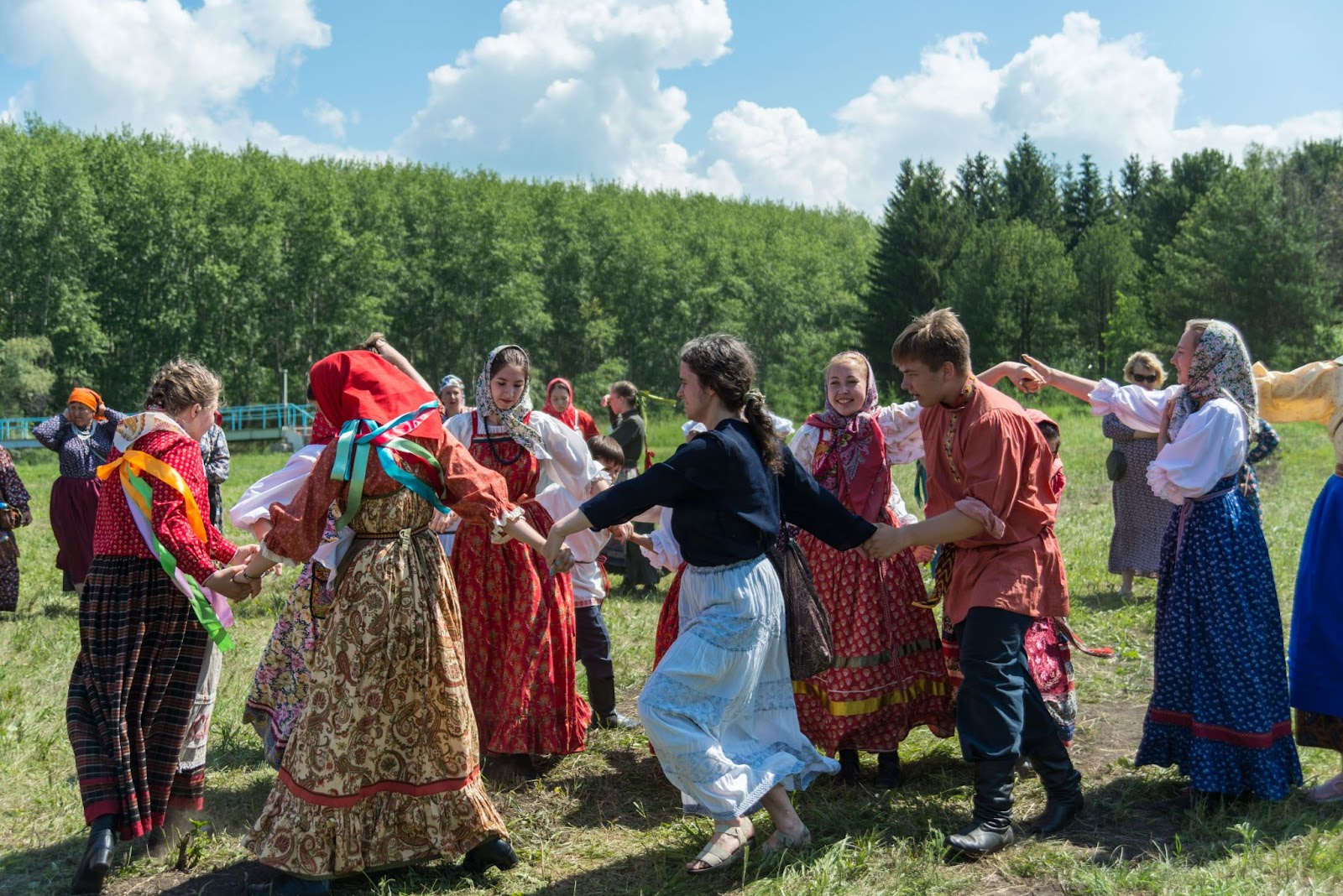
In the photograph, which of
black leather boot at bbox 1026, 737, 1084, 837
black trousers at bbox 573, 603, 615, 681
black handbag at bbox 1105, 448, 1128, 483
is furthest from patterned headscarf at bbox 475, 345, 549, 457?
black handbag at bbox 1105, 448, 1128, 483

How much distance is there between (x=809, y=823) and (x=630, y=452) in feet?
19.0

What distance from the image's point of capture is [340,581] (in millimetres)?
3580

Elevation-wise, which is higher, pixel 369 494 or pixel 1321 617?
pixel 369 494

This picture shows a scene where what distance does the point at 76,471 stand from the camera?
830 centimetres

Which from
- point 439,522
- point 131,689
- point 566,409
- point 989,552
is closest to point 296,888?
point 131,689

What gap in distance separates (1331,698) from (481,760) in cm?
348

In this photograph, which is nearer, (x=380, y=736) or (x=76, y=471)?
(x=380, y=736)

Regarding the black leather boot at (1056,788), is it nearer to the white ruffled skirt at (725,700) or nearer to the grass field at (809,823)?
the grass field at (809,823)

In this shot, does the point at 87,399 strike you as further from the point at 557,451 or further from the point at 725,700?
the point at 725,700

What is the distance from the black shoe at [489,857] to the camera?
3705 millimetres

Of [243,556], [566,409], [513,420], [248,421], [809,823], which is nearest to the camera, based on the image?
[243,556]

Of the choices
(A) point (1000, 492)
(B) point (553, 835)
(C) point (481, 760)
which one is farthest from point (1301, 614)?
(C) point (481, 760)

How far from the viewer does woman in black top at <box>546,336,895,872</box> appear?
3438mm

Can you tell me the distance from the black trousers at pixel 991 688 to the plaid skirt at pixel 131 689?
2.73 meters
